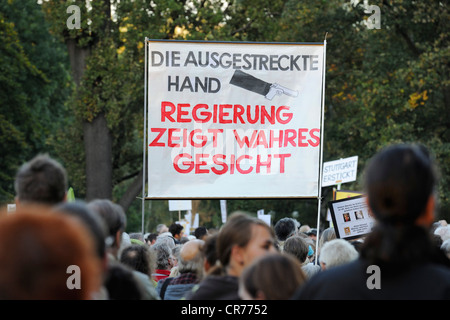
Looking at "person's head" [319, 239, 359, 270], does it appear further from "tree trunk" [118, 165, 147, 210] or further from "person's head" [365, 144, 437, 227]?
"tree trunk" [118, 165, 147, 210]

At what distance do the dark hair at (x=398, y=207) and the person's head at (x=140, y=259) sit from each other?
9.83 ft

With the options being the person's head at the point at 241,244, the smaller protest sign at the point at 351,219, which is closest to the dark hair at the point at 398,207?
the person's head at the point at 241,244

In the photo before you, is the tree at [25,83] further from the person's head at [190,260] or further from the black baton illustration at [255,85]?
the person's head at [190,260]

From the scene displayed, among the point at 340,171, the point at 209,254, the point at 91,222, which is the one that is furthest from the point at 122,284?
the point at 340,171

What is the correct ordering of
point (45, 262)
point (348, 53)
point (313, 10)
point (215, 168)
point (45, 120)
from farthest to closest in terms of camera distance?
point (45, 120) < point (348, 53) < point (313, 10) < point (215, 168) < point (45, 262)

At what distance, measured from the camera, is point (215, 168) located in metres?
8.77

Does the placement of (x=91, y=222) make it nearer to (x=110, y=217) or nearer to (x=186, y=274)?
(x=110, y=217)

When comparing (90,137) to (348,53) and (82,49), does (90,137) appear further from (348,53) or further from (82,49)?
(348,53)

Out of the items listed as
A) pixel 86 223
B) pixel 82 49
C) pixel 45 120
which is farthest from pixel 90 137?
pixel 86 223

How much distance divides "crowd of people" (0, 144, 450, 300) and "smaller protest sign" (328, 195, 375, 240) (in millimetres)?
3381

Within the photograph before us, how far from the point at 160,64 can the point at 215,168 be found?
4.26 feet

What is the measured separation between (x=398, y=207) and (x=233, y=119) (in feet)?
20.8

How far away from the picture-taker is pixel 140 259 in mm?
5426

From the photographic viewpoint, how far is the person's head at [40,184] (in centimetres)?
389
